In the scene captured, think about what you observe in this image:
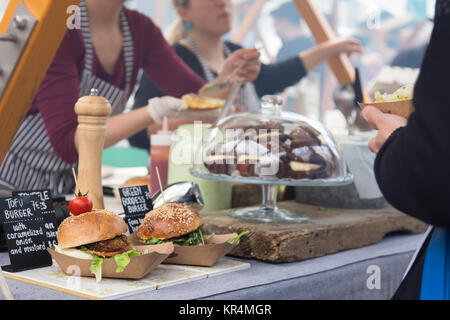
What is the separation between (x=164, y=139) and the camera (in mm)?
1716

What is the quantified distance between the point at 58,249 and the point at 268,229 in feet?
1.66

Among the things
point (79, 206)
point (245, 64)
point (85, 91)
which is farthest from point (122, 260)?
point (245, 64)

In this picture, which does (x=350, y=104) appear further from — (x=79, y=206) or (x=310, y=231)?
(x=79, y=206)

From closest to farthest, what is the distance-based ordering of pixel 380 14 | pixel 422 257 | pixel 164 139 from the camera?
1. pixel 422 257
2. pixel 164 139
3. pixel 380 14

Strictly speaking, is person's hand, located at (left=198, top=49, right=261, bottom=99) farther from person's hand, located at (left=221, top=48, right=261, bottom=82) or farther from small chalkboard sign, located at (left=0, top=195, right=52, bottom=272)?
small chalkboard sign, located at (left=0, top=195, right=52, bottom=272)

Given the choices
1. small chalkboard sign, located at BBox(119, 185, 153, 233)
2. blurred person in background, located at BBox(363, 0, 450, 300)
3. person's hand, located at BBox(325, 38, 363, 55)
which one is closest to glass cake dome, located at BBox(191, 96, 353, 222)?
small chalkboard sign, located at BBox(119, 185, 153, 233)

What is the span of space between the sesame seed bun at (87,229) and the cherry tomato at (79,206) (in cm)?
2

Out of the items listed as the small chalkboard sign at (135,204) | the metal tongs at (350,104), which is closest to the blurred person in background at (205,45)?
the metal tongs at (350,104)

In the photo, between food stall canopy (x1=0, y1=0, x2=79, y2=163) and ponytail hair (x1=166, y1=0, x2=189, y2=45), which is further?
ponytail hair (x1=166, y1=0, x2=189, y2=45)

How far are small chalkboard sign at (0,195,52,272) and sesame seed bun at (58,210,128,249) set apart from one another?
0.09 meters

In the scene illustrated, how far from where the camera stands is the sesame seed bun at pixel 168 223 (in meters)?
1.15

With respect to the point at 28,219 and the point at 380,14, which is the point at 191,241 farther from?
the point at 380,14

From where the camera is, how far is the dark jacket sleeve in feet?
2.28

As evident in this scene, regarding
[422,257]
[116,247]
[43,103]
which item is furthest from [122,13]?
[422,257]
